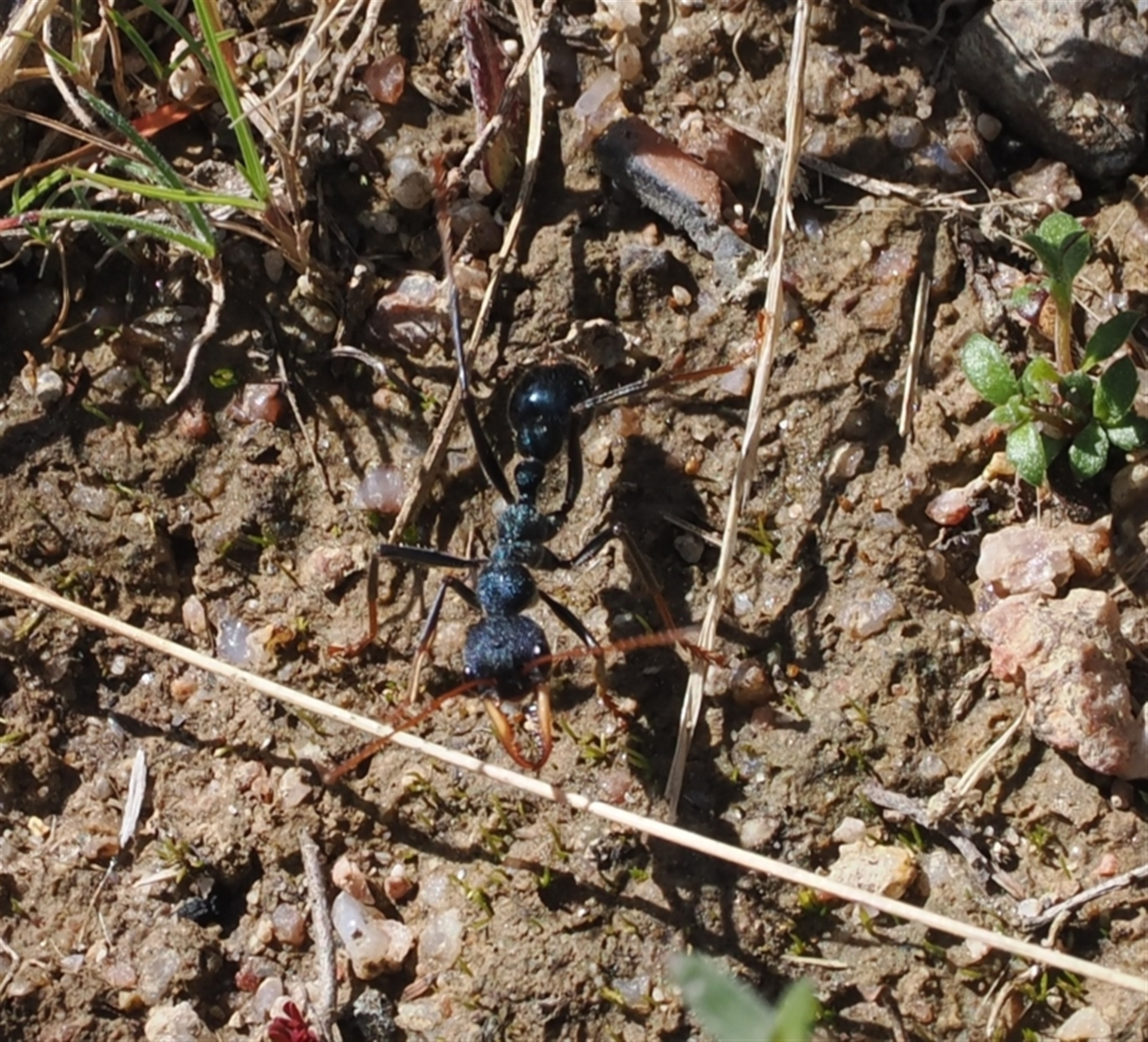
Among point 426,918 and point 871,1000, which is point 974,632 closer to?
point 871,1000

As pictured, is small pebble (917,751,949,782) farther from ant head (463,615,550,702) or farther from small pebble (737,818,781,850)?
ant head (463,615,550,702)

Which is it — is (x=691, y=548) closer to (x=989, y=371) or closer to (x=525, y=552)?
(x=525, y=552)

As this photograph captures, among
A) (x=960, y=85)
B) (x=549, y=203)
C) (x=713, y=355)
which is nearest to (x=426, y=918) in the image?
(x=713, y=355)

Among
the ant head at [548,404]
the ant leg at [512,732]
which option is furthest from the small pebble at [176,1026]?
→ the ant head at [548,404]

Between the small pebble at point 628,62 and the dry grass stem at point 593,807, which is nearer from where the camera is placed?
the dry grass stem at point 593,807

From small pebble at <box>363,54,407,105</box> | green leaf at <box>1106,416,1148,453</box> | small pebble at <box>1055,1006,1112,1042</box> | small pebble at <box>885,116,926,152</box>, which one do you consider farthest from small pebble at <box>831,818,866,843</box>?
small pebble at <box>363,54,407,105</box>

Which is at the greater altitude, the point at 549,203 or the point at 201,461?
the point at 549,203

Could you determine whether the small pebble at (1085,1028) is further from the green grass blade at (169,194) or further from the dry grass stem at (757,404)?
the green grass blade at (169,194)
